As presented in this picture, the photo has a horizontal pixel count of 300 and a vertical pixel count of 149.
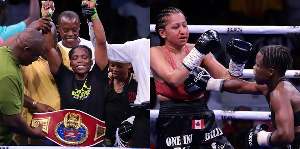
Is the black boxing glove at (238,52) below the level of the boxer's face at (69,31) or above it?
below

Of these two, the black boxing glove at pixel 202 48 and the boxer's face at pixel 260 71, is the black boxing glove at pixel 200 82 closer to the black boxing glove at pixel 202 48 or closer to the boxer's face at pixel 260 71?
the black boxing glove at pixel 202 48

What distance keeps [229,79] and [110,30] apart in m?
1.21

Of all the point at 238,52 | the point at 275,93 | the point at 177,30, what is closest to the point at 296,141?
the point at 275,93

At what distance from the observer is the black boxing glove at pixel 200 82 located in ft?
12.5

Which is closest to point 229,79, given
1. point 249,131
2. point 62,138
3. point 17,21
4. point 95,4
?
point 249,131

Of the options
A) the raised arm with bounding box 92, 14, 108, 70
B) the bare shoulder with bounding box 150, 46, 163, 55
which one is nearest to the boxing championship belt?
the raised arm with bounding box 92, 14, 108, 70

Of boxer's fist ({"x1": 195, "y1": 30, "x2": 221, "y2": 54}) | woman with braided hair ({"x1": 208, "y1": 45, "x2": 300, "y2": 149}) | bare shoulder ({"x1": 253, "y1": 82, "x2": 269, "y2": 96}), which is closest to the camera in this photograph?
woman with braided hair ({"x1": 208, "y1": 45, "x2": 300, "y2": 149})

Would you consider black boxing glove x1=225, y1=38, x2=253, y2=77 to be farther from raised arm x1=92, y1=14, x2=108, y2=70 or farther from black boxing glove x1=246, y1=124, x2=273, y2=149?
raised arm x1=92, y1=14, x2=108, y2=70

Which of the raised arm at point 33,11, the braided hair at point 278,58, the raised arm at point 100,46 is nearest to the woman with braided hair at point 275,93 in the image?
the braided hair at point 278,58

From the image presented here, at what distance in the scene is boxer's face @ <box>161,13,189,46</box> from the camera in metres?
3.92

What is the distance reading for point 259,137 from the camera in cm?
363

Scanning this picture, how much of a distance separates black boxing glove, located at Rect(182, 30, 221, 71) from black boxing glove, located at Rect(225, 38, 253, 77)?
0.12 metres

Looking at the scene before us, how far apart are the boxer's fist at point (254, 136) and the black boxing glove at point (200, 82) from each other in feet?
1.56

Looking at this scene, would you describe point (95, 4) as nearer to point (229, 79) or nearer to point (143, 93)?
point (143, 93)
